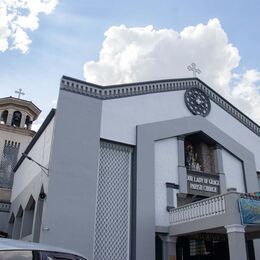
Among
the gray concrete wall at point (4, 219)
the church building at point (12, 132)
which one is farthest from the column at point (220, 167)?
the church building at point (12, 132)

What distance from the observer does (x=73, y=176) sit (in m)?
13.4

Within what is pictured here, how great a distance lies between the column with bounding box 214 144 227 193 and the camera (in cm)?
1694

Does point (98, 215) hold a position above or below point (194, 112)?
below

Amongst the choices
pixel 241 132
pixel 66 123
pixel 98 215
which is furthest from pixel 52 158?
pixel 241 132

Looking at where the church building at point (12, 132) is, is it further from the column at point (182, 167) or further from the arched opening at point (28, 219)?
the column at point (182, 167)

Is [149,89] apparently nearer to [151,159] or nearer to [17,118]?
[151,159]

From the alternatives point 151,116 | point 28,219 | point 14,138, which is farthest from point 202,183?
point 14,138

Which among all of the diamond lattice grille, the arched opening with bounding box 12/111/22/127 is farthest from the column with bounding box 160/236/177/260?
the arched opening with bounding box 12/111/22/127

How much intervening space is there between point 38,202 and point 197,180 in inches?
282

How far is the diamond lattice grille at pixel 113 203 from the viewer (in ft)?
44.4

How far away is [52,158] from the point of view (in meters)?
13.2

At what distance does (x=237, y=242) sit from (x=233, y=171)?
23.9 feet

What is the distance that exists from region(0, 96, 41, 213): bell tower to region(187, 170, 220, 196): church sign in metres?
12.7

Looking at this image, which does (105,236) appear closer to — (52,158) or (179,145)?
(52,158)
